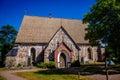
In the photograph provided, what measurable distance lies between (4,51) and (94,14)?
37.7 meters

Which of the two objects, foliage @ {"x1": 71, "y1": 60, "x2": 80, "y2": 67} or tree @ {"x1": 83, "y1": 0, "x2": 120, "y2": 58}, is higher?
tree @ {"x1": 83, "y1": 0, "x2": 120, "y2": 58}

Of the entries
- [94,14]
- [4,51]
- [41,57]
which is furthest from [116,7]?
[4,51]

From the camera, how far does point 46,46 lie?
119 feet

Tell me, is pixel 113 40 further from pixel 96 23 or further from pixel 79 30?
pixel 79 30

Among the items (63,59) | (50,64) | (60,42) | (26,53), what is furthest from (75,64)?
(26,53)

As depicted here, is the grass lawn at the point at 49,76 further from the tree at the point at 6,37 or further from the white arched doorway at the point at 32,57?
the tree at the point at 6,37

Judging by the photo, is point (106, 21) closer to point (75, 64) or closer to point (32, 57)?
point (75, 64)

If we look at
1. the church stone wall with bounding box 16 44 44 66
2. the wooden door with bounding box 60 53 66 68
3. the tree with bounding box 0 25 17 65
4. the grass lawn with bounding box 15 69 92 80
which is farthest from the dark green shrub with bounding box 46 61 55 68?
the tree with bounding box 0 25 17 65

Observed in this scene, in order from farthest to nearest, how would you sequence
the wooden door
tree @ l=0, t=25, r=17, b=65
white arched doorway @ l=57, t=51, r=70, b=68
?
tree @ l=0, t=25, r=17, b=65
the wooden door
white arched doorway @ l=57, t=51, r=70, b=68

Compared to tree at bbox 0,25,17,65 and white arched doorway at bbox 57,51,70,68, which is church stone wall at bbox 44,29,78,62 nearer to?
white arched doorway at bbox 57,51,70,68

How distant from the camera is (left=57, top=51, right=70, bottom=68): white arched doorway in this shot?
3591cm

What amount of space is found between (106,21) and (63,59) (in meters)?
17.2

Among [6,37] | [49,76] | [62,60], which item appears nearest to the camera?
[49,76]

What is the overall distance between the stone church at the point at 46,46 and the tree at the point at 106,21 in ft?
45.0
